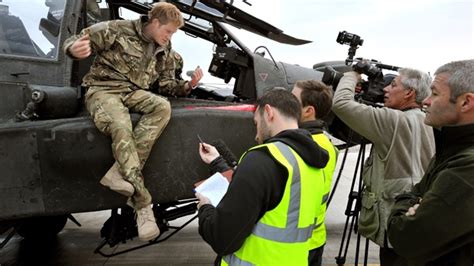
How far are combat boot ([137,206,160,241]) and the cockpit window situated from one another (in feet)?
4.30

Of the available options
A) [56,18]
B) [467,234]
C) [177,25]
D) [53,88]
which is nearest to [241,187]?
[467,234]

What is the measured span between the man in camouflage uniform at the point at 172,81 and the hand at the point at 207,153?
3.57 feet

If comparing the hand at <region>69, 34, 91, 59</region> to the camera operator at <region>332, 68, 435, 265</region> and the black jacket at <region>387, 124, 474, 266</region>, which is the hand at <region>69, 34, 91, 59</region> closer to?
the camera operator at <region>332, 68, 435, 265</region>

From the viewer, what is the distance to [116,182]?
2396 mm

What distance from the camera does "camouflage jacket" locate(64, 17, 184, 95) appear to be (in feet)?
8.42

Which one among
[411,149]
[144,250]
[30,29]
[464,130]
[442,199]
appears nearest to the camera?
[442,199]

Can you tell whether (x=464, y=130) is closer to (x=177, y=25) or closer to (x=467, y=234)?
(x=467, y=234)

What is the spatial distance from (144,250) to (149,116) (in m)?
2.33

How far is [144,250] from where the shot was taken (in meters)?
4.35

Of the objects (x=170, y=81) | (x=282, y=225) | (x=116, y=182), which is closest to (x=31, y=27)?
(x=170, y=81)

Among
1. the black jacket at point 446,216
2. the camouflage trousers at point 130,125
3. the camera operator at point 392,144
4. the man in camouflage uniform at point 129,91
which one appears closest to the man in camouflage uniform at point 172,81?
the man in camouflage uniform at point 129,91

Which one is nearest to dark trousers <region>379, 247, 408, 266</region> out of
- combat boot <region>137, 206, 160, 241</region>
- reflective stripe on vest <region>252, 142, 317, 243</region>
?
reflective stripe on vest <region>252, 142, 317, 243</region>

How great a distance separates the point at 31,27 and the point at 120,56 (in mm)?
780

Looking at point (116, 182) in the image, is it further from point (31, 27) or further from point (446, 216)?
point (446, 216)
